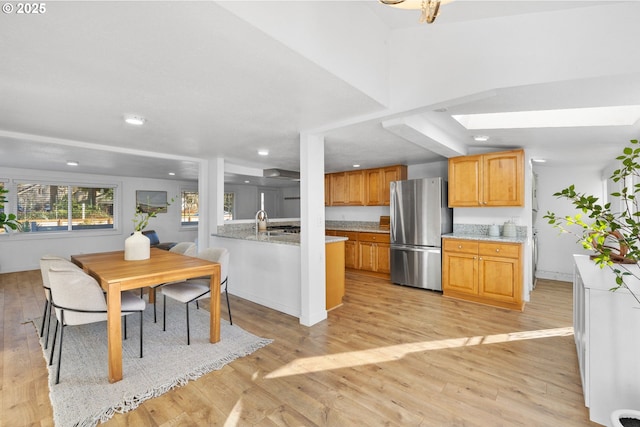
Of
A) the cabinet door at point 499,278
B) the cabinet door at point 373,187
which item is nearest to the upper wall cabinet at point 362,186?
the cabinet door at point 373,187

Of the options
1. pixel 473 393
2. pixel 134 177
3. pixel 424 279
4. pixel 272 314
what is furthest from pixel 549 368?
pixel 134 177

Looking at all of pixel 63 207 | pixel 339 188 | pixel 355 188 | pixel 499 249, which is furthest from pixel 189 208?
pixel 499 249

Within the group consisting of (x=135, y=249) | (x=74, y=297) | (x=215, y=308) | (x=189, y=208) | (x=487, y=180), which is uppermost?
(x=487, y=180)

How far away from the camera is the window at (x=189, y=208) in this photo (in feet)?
27.0

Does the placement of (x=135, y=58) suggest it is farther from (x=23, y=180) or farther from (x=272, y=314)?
(x=23, y=180)

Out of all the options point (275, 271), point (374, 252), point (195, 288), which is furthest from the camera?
point (374, 252)

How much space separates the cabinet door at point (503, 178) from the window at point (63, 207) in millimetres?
7876

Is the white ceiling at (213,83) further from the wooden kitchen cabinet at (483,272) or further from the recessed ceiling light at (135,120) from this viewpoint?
the wooden kitchen cabinet at (483,272)

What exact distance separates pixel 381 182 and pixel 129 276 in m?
4.53

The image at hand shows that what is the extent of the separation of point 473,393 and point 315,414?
1123mm

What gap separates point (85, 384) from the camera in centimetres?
210

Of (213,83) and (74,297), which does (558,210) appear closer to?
(213,83)

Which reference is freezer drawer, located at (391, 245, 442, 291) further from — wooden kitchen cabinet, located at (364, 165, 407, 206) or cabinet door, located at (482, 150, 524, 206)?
wooden kitchen cabinet, located at (364, 165, 407, 206)

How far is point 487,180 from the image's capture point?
4.11 meters
